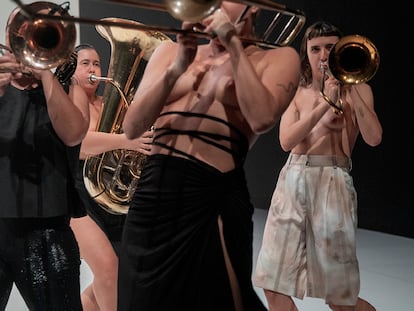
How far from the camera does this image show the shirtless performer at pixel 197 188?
1.72m

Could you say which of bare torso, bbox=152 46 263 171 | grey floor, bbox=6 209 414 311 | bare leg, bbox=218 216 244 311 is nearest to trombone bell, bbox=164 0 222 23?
bare torso, bbox=152 46 263 171

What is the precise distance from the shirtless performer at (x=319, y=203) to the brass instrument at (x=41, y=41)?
4.09ft

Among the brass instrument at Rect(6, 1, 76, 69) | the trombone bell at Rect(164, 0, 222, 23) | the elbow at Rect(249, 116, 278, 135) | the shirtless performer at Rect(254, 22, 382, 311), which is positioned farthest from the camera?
the shirtless performer at Rect(254, 22, 382, 311)

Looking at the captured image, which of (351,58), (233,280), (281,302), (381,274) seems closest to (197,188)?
(233,280)

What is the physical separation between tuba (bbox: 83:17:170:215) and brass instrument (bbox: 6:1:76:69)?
0.95 meters

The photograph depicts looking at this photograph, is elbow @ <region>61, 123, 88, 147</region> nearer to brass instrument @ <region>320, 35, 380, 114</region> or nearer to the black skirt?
the black skirt

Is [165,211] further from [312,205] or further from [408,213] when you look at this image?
[408,213]

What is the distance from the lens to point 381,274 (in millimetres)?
4770

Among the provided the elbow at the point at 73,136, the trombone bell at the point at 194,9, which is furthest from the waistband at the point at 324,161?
the trombone bell at the point at 194,9

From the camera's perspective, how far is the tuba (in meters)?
3.04

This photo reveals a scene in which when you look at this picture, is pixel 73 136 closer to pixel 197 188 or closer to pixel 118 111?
pixel 197 188

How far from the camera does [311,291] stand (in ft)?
9.91

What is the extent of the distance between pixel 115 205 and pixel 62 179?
38.6 inches

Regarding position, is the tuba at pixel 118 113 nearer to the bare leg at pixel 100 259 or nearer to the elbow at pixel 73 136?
the bare leg at pixel 100 259
